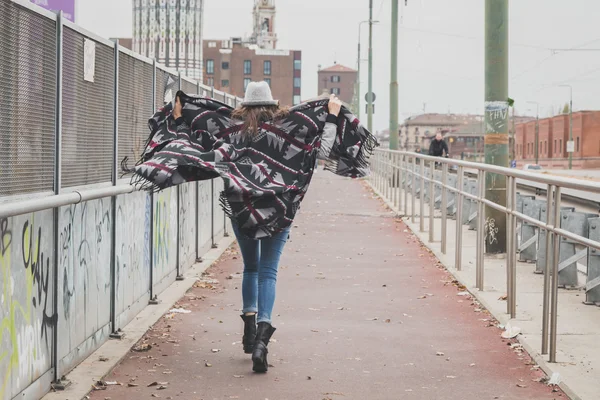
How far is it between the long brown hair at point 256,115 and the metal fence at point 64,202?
3.44 ft

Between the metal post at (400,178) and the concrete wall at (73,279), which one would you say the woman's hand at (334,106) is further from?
the metal post at (400,178)

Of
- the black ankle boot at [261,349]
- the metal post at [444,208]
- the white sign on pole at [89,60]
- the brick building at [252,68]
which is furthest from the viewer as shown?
the brick building at [252,68]

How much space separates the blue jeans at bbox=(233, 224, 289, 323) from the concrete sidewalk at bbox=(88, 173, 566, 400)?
0.38 metres

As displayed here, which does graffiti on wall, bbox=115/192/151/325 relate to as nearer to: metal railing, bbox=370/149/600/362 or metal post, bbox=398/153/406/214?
metal railing, bbox=370/149/600/362

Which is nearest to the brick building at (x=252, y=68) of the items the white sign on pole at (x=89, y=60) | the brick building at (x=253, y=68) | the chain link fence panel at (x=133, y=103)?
the brick building at (x=253, y=68)

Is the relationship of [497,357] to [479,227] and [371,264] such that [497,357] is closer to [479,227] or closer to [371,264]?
[479,227]

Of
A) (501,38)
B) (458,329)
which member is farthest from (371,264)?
(458,329)

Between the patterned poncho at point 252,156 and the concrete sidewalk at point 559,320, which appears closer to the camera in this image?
the concrete sidewalk at point 559,320

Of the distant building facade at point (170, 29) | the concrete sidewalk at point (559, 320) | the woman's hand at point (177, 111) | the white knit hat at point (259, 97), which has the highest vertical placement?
the distant building facade at point (170, 29)

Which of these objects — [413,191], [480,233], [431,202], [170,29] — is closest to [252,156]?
[480,233]

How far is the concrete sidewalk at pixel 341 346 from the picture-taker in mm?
6152

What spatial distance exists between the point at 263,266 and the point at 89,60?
1809 millimetres

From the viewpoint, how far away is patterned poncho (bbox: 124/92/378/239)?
649 cm

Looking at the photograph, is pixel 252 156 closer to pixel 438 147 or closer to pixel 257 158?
pixel 257 158
